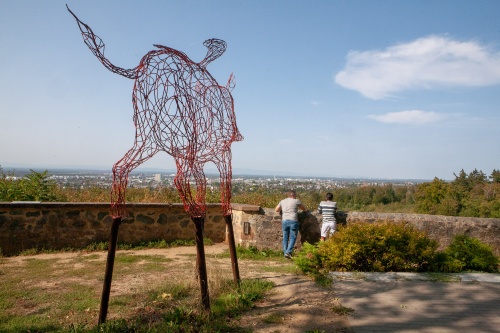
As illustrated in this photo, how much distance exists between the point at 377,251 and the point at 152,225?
5.70m

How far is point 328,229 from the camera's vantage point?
874 cm

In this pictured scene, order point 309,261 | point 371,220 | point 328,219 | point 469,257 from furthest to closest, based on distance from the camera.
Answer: point 371,220 < point 328,219 < point 469,257 < point 309,261

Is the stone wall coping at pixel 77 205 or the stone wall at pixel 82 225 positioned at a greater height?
the stone wall coping at pixel 77 205

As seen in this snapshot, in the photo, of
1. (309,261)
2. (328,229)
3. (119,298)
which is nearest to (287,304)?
(309,261)

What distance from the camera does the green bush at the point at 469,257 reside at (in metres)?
6.96

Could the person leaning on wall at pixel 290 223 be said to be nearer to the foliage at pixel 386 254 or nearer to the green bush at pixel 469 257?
the foliage at pixel 386 254

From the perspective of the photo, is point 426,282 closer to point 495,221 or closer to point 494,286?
point 494,286

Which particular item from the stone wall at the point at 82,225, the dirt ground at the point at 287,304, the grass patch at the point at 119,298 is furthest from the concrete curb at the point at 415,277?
the stone wall at the point at 82,225

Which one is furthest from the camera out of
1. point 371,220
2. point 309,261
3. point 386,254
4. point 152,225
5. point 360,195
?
point 360,195

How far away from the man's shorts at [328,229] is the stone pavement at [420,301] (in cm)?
234

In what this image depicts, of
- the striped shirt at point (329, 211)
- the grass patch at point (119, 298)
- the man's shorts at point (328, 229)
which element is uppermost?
the striped shirt at point (329, 211)

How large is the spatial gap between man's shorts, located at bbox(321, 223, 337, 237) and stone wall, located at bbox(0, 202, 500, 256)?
432 millimetres

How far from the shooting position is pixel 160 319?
4352 mm

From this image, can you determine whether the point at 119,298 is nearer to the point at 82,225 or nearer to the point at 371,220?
the point at 82,225
